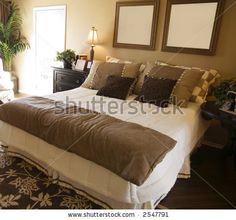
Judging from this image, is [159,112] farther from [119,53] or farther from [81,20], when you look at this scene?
[81,20]

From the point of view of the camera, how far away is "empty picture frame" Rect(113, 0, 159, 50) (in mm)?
3256

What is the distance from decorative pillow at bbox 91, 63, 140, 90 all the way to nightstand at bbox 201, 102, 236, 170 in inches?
38.1

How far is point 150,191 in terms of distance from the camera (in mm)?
1532

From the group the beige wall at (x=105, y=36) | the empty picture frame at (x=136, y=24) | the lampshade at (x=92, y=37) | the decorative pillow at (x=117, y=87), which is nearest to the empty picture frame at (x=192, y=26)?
the beige wall at (x=105, y=36)

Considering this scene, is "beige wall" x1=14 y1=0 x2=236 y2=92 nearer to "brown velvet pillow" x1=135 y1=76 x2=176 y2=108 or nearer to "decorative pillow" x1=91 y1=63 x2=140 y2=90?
"decorative pillow" x1=91 y1=63 x2=140 y2=90

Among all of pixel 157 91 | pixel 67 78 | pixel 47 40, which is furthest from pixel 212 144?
pixel 47 40

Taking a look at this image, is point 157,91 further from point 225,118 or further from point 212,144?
point 212,144

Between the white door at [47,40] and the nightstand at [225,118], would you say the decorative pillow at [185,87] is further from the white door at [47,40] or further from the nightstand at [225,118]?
the white door at [47,40]

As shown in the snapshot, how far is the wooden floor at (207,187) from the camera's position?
1923 millimetres

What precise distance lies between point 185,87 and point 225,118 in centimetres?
60

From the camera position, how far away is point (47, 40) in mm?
4637

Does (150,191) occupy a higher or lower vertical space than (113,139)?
lower

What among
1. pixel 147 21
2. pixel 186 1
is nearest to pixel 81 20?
pixel 147 21
